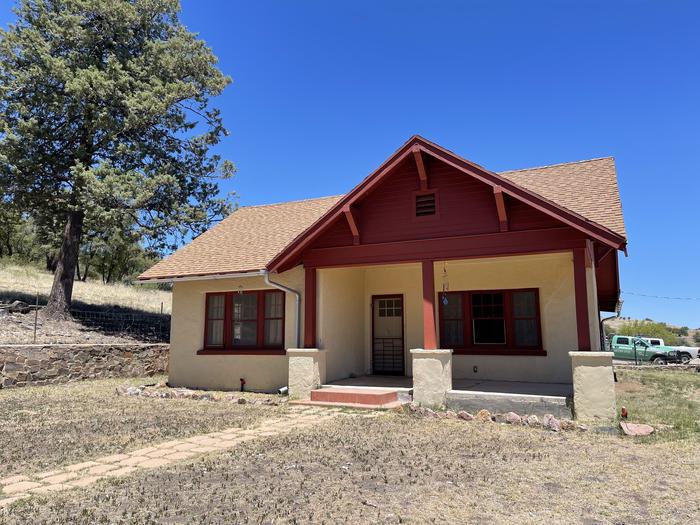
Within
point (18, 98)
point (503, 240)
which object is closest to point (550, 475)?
point (503, 240)

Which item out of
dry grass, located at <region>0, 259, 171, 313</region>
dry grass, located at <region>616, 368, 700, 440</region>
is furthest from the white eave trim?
dry grass, located at <region>0, 259, 171, 313</region>

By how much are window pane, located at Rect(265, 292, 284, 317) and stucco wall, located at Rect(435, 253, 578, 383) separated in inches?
154

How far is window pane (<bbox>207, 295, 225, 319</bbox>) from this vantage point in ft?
43.5

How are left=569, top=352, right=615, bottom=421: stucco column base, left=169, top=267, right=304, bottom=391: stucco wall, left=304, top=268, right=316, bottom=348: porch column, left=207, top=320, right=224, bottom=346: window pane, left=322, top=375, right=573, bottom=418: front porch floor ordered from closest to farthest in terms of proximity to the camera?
left=569, top=352, right=615, bottom=421: stucco column base < left=322, top=375, right=573, bottom=418: front porch floor < left=304, top=268, right=316, bottom=348: porch column < left=169, top=267, right=304, bottom=391: stucco wall < left=207, top=320, right=224, bottom=346: window pane

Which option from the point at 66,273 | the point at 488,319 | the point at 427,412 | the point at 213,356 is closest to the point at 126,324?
the point at 66,273

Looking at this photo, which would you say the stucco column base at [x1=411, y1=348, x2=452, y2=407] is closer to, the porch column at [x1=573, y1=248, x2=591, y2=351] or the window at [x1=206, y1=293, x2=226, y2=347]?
the porch column at [x1=573, y1=248, x2=591, y2=351]

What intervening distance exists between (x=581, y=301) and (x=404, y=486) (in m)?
5.24

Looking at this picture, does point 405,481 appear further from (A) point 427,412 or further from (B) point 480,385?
(B) point 480,385

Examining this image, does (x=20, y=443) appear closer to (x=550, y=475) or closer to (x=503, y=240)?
(x=550, y=475)

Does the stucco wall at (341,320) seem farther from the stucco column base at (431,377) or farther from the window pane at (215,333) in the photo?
the window pane at (215,333)

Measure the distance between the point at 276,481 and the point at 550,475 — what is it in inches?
111

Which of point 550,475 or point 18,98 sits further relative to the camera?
point 18,98

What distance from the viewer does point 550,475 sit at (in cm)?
530

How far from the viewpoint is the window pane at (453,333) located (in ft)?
40.6
